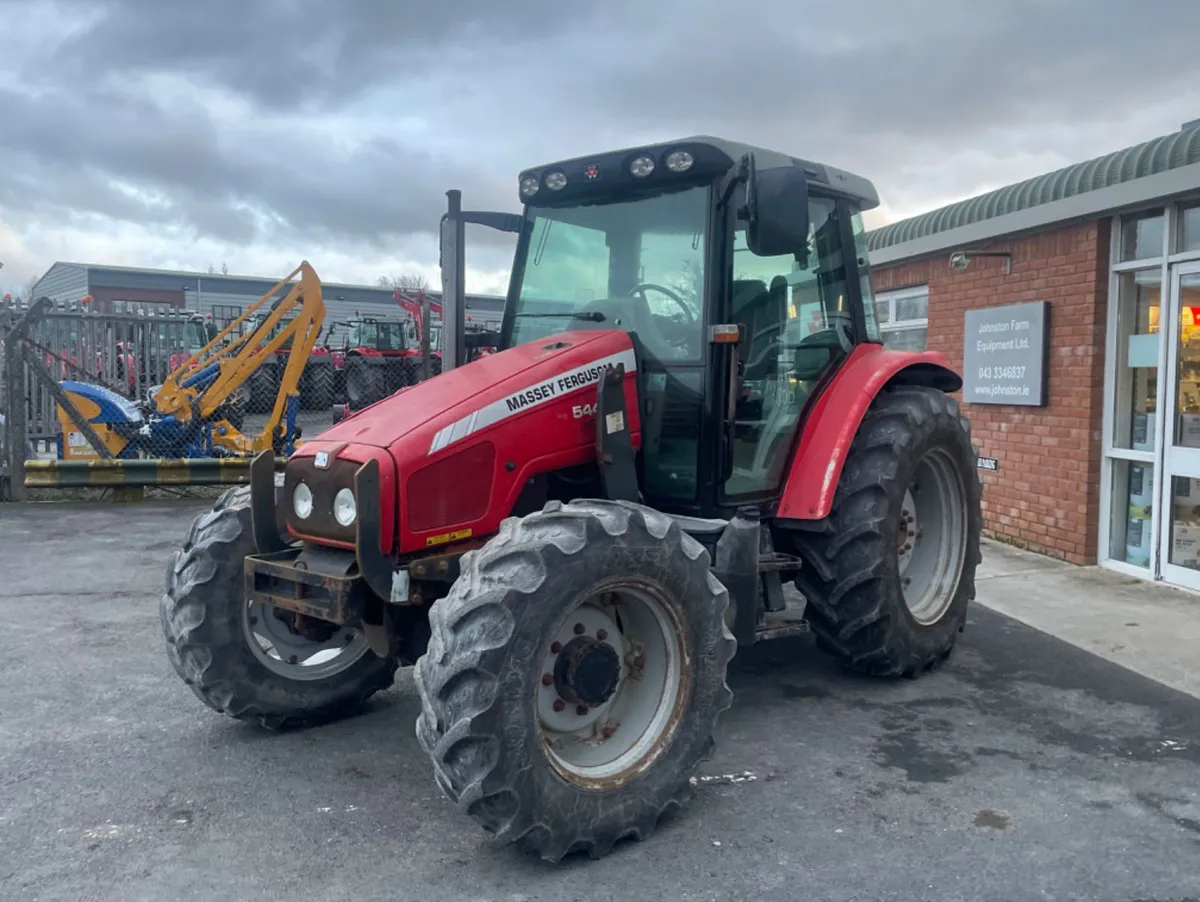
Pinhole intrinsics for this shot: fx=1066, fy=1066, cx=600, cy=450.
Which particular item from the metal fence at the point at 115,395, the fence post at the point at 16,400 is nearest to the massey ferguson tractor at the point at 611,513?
the metal fence at the point at 115,395

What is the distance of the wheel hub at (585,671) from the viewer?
3561 millimetres

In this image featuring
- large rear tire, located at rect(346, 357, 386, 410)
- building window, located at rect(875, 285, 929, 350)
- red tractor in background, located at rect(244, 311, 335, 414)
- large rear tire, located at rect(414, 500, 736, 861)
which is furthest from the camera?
large rear tire, located at rect(346, 357, 386, 410)

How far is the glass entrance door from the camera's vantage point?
690 centimetres

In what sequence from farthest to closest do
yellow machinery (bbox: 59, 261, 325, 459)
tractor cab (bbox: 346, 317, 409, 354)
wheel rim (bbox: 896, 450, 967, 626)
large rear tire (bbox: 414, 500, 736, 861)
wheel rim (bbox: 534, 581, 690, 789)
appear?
tractor cab (bbox: 346, 317, 409, 354)
yellow machinery (bbox: 59, 261, 325, 459)
wheel rim (bbox: 896, 450, 967, 626)
wheel rim (bbox: 534, 581, 690, 789)
large rear tire (bbox: 414, 500, 736, 861)

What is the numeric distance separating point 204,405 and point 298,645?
8.79m

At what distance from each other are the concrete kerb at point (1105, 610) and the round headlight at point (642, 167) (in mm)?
3484

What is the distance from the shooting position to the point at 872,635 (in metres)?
4.86

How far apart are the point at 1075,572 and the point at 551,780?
5493 millimetres

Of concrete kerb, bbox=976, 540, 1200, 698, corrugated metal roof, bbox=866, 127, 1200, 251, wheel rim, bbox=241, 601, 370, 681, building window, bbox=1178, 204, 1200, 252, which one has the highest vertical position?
corrugated metal roof, bbox=866, 127, 1200, 251

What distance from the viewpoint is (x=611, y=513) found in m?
3.56

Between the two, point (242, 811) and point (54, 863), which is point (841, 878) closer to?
point (242, 811)

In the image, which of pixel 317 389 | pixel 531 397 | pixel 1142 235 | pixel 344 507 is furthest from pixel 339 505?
pixel 317 389

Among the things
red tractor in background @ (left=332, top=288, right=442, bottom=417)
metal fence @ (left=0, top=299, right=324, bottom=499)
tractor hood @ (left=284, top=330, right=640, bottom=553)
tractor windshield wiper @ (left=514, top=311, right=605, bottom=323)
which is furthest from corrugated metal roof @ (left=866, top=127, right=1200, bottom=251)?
red tractor in background @ (left=332, top=288, right=442, bottom=417)

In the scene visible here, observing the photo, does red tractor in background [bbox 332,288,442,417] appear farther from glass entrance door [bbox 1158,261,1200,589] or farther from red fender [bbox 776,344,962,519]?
red fender [bbox 776,344,962,519]
